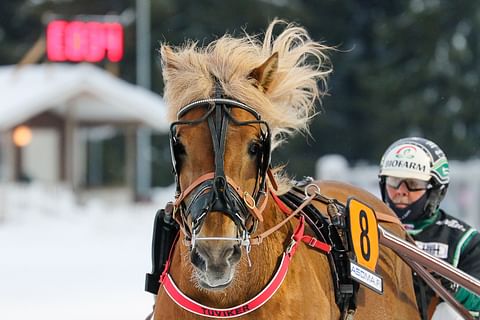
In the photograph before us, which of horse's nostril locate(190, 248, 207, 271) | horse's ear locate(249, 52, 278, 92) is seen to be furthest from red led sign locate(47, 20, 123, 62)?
horse's nostril locate(190, 248, 207, 271)

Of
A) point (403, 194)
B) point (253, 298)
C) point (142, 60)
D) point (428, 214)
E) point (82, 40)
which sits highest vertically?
point (82, 40)

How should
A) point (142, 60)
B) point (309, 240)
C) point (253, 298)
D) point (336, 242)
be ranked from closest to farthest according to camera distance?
point (253, 298)
point (309, 240)
point (336, 242)
point (142, 60)

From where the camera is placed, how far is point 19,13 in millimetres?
35219

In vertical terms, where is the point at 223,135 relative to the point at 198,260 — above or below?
above

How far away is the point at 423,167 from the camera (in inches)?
198

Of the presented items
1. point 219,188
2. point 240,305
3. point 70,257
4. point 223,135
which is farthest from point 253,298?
point 70,257

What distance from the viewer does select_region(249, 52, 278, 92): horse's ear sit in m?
3.39

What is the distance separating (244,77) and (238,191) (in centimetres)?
50

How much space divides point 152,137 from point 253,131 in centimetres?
3335

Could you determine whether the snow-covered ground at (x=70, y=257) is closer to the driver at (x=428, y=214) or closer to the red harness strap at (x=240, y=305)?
the driver at (x=428, y=214)

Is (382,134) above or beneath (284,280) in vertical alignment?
above

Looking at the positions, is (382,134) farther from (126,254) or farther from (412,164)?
(412,164)

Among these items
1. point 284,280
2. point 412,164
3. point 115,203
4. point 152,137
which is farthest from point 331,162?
point 152,137

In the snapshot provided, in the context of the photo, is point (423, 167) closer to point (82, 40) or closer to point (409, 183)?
point (409, 183)
